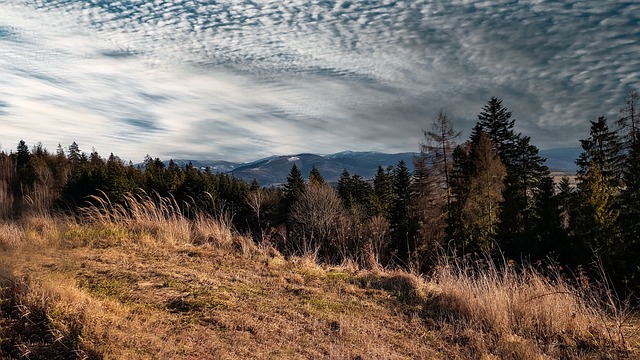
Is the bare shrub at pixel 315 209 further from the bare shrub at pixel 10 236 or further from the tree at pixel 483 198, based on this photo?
the bare shrub at pixel 10 236

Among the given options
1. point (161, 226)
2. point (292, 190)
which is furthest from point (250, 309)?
point (292, 190)

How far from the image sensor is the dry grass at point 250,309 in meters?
3.11

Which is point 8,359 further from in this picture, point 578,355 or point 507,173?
point 507,173

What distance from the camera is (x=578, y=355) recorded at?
3.63 meters

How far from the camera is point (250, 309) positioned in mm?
4074

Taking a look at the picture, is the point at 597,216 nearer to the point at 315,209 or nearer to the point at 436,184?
the point at 436,184

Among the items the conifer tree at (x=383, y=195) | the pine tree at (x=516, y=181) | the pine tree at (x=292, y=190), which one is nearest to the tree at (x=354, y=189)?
the conifer tree at (x=383, y=195)

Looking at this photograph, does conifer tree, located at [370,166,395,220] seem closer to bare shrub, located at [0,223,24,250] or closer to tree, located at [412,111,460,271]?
tree, located at [412,111,460,271]

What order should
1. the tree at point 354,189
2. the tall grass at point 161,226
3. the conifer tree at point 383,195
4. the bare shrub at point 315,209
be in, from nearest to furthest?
the tall grass at point 161,226
the bare shrub at point 315,209
the conifer tree at point 383,195
the tree at point 354,189

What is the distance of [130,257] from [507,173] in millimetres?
33263

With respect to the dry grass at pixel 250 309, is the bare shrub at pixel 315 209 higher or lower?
lower

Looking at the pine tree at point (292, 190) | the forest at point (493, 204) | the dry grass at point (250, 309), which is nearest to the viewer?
the dry grass at point (250, 309)

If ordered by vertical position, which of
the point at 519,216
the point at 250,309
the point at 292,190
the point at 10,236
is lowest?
the point at 519,216

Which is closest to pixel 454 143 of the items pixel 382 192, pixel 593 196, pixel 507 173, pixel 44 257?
pixel 507 173
